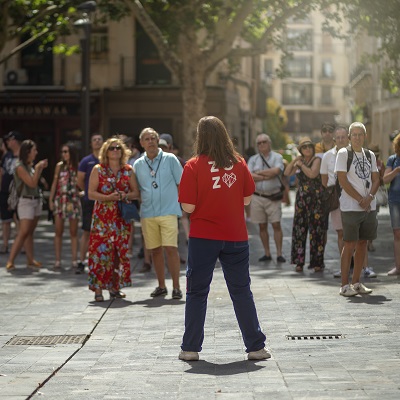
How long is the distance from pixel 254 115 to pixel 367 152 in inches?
1903

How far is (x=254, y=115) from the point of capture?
2398 inches

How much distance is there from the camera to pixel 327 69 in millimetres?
128375

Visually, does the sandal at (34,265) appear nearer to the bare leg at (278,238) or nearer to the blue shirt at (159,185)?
the bare leg at (278,238)

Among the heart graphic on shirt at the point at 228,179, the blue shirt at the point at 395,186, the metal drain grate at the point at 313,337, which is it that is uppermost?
the heart graphic on shirt at the point at 228,179

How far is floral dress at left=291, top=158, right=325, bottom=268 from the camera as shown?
50.5 feet

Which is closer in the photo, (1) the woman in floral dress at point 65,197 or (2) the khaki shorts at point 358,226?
(2) the khaki shorts at point 358,226

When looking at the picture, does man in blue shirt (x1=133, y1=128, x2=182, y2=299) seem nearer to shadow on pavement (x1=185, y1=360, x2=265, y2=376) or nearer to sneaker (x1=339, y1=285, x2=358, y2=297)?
sneaker (x1=339, y1=285, x2=358, y2=297)

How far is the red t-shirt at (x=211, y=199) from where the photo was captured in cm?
884

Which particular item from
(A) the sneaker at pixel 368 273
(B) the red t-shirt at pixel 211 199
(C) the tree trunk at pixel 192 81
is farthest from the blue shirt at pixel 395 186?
(C) the tree trunk at pixel 192 81

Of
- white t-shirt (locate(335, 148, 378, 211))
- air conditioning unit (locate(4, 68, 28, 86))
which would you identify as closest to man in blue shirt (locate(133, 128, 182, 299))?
white t-shirt (locate(335, 148, 378, 211))

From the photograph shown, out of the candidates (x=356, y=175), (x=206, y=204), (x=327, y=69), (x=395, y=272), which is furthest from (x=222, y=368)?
(x=327, y=69)

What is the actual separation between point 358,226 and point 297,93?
115 metres

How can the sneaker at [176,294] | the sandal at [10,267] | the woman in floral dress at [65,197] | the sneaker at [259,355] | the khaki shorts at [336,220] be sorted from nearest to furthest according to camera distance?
the sneaker at [259,355], the sneaker at [176,294], the khaki shorts at [336,220], the sandal at [10,267], the woman in floral dress at [65,197]

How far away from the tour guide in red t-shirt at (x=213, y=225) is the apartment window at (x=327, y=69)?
12026cm
